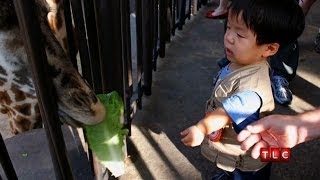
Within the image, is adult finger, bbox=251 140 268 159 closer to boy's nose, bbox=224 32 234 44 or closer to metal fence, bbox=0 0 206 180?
boy's nose, bbox=224 32 234 44

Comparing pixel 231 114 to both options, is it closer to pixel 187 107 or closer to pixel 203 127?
pixel 203 127

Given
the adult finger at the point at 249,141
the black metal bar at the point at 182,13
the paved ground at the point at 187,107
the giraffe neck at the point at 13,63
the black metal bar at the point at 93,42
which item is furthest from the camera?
the black metal bar at the point at 182,13

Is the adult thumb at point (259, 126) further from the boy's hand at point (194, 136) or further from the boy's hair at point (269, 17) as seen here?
the boy's hair at point (269, 17)

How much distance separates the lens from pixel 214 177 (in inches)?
83.6

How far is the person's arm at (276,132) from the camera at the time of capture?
134 centimetres

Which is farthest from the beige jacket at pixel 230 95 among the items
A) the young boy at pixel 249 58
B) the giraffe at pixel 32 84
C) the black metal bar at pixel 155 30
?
the black metal bar at pixel 155 30

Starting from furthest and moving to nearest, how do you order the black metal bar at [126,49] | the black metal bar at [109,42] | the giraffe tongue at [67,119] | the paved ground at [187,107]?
the paved ground at [187,107], the black metal bar at [126,49], the black metal bar at [109,42], the giraffe tongue at [67,119]

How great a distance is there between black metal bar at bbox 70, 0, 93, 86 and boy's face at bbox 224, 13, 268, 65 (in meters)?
0.57

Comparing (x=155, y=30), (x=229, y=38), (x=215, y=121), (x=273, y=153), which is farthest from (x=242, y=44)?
(x=155, y=30)

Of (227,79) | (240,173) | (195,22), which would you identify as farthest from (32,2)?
(195,22)

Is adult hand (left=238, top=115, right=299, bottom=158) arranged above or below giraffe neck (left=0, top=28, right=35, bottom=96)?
below

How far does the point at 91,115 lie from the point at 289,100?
179 centimetres

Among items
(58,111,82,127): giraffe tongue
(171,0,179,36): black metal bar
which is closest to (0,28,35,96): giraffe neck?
(58,111,82,127): giraffe tongue

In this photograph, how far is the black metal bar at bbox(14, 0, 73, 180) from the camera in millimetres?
945
